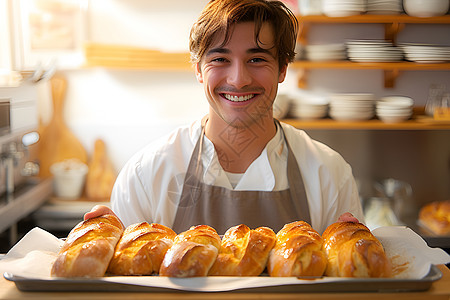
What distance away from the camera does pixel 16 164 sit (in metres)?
2.45

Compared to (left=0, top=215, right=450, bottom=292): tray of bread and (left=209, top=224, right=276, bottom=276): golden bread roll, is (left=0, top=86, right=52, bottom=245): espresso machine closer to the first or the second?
(left=0, top=215, right=450, bottom=292): tray of bread

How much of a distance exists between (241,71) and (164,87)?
1.78 metres

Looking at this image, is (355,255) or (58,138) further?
(58,138)

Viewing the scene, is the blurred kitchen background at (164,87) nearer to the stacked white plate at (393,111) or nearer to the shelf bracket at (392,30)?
the shelf bracket at (392,30)

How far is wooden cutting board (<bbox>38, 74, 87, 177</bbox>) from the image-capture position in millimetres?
3092

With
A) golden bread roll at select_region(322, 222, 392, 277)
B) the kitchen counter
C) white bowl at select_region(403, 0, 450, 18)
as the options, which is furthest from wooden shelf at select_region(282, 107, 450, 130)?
the kitchen counter

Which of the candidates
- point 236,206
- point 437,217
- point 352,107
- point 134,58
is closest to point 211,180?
point 236,206

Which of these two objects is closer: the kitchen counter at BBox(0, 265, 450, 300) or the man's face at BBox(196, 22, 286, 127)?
the kitchen counter at BBox(0, 265, 450, 300)

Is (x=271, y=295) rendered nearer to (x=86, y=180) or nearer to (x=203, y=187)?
(x=203, y=187)

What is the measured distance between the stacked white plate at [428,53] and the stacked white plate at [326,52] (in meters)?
0.36

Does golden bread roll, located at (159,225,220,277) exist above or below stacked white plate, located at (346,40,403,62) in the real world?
below

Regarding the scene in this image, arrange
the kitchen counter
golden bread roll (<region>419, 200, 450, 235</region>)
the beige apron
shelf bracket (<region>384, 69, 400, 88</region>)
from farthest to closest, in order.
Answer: shelf bracket (<region>384, 69, 400, 88</region>) < golden bread roll (<region>419, 200, 450, 235</region>) < the beige apron < the kitchen counter

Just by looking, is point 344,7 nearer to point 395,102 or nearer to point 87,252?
point 395,102

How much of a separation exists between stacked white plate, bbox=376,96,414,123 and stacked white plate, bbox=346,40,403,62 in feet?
0.78
